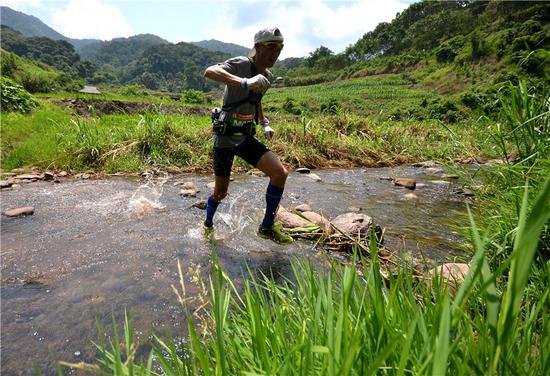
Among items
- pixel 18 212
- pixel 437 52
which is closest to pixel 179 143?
pixel 18 212

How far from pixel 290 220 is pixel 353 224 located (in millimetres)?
932

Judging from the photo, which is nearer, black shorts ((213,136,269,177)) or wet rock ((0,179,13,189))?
black shorts ((213,136,269,177))

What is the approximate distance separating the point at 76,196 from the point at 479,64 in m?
51.6

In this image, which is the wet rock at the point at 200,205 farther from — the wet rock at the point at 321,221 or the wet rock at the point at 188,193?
the wet rock at the point at 321,221

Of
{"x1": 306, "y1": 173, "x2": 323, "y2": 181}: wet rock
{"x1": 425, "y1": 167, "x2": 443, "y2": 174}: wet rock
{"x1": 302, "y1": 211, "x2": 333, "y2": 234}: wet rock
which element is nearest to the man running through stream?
{"x1": 302, "y1": 211, "x2": 333, "y2": 234}: wet rock

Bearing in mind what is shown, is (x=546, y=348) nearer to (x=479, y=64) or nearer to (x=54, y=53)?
(x=479, y=64)

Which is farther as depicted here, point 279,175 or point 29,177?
point 29,177

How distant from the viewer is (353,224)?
13.3 feet

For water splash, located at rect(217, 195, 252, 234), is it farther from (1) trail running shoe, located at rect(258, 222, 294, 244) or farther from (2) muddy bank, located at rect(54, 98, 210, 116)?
(2) muddy bank, located at rect(54, 98, 210, 116)

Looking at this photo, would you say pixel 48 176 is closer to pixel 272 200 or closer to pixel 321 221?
pixel 272 200

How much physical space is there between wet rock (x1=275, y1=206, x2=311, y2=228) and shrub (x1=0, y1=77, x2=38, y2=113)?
12.3 metres

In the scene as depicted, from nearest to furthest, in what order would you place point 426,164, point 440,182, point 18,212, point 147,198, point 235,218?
point 18,212 → point 235,218 → point 147,198 → point 440,182 → point 426,164

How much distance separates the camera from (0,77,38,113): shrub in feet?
39.5

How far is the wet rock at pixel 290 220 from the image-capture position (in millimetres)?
4511
